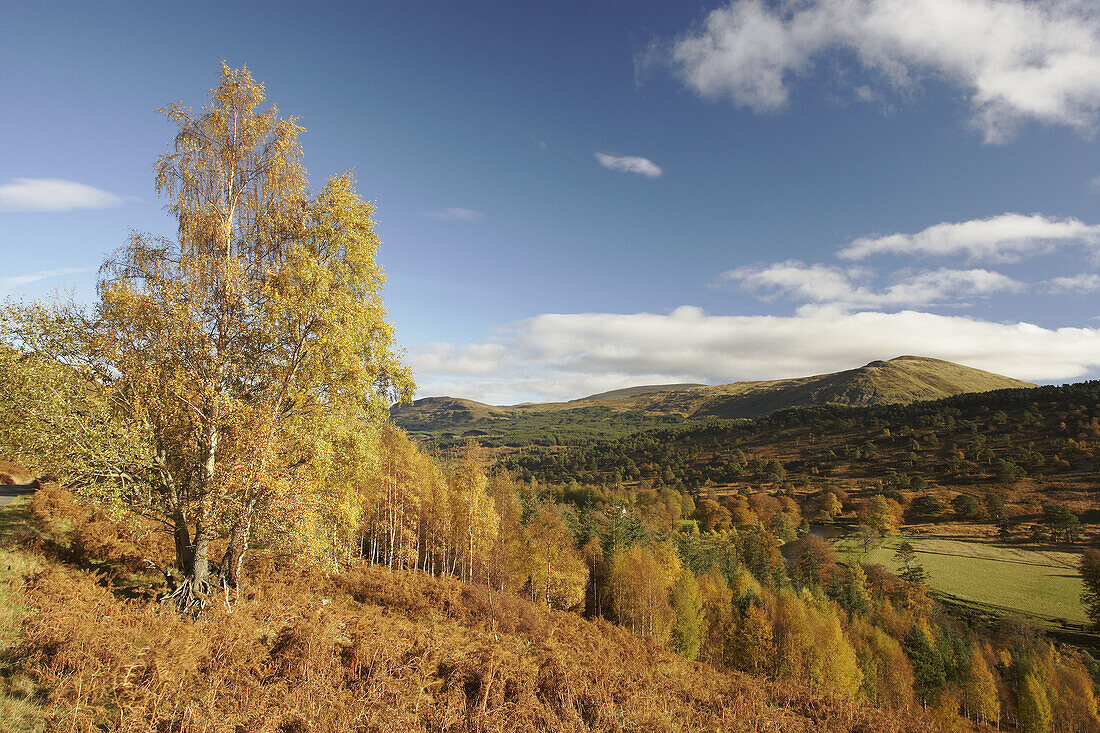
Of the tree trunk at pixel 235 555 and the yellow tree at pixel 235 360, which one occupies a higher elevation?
the yellow tree at pixel 235 360

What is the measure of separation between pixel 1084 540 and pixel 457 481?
13934 centimetres

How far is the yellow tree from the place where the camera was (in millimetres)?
11789

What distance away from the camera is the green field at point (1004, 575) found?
73.8 metres

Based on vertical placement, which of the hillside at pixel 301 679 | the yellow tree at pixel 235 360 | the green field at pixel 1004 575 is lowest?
the green field at pixel 1004 575

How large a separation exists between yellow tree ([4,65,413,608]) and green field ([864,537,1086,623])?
339 feet

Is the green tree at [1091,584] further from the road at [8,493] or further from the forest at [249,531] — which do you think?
the road at [8,493]

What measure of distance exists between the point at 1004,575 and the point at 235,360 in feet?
399

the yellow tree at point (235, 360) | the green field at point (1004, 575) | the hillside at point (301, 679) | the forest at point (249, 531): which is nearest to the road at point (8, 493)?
the forest at point (249, 531)

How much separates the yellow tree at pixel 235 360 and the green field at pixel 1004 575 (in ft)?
339

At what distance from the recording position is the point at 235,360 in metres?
12.7

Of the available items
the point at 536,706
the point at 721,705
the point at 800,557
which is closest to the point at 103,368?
the point at 536,706

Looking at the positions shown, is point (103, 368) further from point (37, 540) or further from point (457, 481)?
point (457, 481)

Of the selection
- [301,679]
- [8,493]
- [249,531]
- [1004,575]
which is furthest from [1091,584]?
[8,493]

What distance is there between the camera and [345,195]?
43.8 feet
